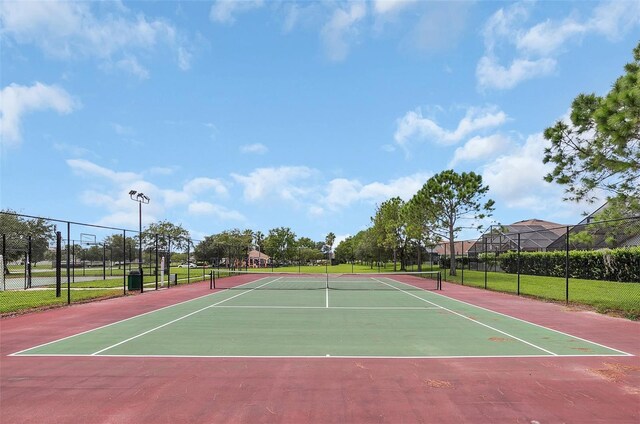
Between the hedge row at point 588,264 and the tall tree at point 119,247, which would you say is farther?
the tall tree at point 119,247

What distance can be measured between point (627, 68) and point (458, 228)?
24.8 metres

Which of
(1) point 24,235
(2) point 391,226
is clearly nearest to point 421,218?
(2) point 391,226

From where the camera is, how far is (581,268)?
32125mm

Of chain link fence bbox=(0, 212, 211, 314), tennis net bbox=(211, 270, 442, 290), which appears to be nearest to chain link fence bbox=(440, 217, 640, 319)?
tennis net bbox=(211, 270, 442, 290)

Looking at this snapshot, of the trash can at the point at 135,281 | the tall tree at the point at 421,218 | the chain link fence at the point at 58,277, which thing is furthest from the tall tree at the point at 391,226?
the trash can at the point at 135,281

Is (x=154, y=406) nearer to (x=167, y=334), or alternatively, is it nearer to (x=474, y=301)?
(x=167, y=334)

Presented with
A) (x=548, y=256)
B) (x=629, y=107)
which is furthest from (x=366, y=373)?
(x=548, y=256)

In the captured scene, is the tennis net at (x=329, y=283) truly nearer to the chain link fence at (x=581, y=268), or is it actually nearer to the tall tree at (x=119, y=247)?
the chain link fence at (x=581, y=268)

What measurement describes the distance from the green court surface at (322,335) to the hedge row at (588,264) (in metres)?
17.9

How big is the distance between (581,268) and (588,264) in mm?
918

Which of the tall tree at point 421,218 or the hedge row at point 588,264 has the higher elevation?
the tall tree at point 421,218

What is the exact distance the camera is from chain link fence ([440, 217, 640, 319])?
13.9 metres

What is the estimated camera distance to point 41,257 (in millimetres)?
44000

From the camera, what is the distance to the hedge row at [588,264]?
26844mm
